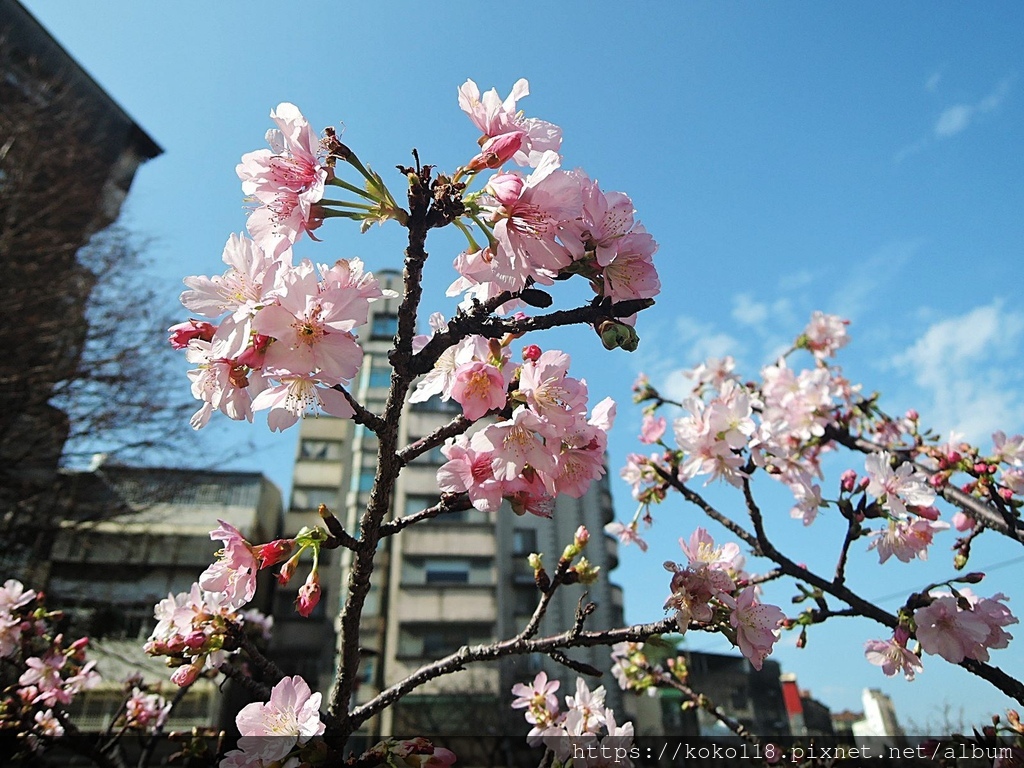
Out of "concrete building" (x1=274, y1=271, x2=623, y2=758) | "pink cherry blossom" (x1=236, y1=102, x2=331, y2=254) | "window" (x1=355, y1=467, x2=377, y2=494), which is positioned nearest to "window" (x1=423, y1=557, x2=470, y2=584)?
"concrete building" (x1=274, y1=271, x2=623, y2=758)

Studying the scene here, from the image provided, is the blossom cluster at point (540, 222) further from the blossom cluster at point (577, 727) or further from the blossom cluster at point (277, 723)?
the blossom cluster at point (577, 727)

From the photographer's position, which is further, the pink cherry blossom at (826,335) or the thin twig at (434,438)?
the pink cherry blossom at (826,335)

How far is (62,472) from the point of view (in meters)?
8.30

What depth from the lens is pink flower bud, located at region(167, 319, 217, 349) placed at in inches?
44.7

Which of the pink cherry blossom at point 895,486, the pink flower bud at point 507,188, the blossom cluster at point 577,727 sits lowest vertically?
the blossom cluster at point 577,727

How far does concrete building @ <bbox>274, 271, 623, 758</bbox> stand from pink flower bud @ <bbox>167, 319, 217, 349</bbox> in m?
17.8

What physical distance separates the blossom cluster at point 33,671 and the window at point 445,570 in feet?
61.1

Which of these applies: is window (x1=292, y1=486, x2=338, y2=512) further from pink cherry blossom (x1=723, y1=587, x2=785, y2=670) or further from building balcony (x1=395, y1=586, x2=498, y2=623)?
pink cherry blossom (x1=723, y1=587, x2=785, y2=670)

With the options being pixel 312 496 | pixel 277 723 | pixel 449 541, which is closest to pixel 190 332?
pixel 277 723

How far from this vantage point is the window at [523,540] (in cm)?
2225

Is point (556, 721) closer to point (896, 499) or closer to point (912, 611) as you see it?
point (912, 611)

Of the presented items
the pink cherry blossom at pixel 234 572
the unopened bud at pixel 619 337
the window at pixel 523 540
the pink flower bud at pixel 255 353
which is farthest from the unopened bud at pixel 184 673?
the window at pixel 523 540

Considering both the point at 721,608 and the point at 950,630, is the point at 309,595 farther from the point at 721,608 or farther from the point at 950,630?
the point at 950,630

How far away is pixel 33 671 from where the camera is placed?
264 centimetres
